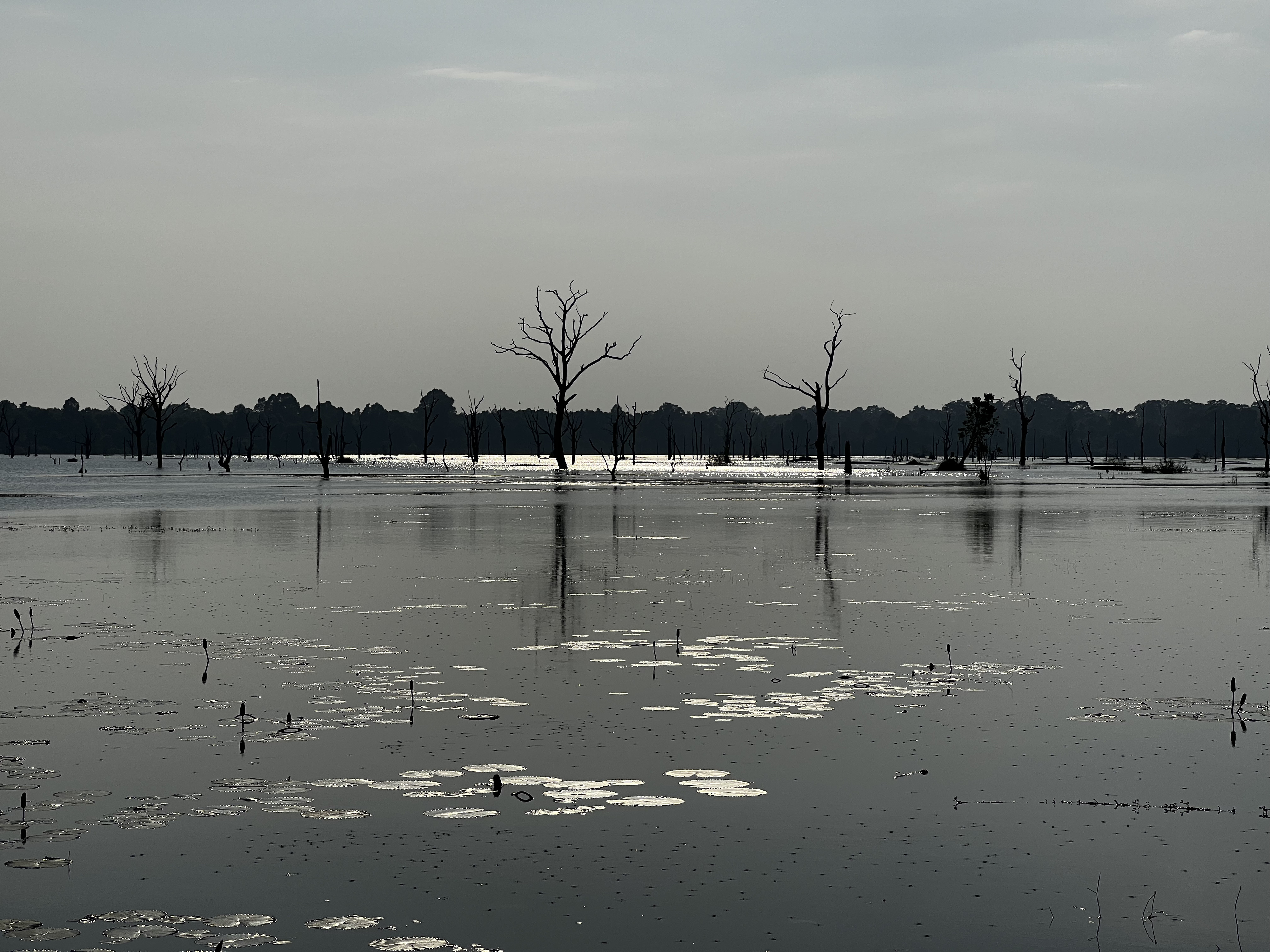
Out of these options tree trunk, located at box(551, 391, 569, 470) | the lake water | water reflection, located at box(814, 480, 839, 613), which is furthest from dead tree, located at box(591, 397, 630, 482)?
the lake water

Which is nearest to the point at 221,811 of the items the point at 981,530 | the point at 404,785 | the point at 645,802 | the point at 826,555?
the point at 404,785

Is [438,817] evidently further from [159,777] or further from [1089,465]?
[1089,465]

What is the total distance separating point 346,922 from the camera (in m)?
5.65

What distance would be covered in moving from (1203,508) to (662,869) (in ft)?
129

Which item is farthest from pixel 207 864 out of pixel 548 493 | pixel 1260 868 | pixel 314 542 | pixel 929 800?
pixel 548 493

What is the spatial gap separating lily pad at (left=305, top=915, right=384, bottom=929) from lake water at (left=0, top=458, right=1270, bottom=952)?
2 centimetres

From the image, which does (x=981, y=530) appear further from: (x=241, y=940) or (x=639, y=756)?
(x=241, y=940)

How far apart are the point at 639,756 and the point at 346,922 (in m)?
3.17

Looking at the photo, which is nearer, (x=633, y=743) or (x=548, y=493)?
(x=633, y=743)

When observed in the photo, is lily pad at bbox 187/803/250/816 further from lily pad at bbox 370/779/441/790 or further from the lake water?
lily pad at bbox 370/779/441/790

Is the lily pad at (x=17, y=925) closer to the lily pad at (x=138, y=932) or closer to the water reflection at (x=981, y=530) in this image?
the lily pad at (x=138, y=932)

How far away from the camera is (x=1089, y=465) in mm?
132125

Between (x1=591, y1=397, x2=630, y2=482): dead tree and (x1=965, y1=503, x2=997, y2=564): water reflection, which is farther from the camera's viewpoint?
(x1=591, y1=397, x2=630, y2=482): dead tree

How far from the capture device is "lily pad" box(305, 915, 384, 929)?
18.4 feet
